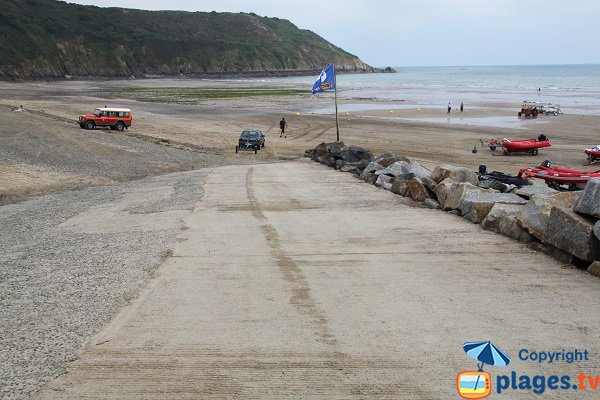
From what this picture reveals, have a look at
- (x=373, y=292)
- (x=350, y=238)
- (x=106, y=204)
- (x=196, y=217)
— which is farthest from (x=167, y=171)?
(x=373, y=292)

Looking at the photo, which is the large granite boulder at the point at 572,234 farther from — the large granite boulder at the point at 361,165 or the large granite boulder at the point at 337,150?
the large granite boulder at the point at 337,150

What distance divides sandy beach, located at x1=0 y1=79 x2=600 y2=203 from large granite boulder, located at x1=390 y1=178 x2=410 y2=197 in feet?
39.6

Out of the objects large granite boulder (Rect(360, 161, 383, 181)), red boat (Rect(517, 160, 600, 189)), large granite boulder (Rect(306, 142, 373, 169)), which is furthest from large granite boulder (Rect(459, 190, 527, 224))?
large granite boulder (Rect(306, 142, 373, 169))

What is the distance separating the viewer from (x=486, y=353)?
22.4 ft

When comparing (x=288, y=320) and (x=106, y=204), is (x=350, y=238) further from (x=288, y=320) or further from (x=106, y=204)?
(x=106, y=204)

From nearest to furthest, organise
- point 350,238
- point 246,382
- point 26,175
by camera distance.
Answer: point 246,382 → point 350,238 → point 26,175

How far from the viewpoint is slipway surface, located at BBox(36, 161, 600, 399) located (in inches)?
244

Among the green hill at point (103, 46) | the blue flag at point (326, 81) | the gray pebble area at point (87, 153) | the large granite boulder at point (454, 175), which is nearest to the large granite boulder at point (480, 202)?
the large granite boulder at point (454, 175)

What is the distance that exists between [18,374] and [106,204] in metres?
12.4

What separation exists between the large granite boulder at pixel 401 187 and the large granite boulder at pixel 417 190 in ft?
0.62

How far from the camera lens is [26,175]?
24.0 m

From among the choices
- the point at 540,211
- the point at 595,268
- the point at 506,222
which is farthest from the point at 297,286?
the point at 506,222

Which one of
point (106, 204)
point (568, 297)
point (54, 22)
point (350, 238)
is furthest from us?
point (54, 22)

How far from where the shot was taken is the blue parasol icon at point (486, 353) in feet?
21.7
